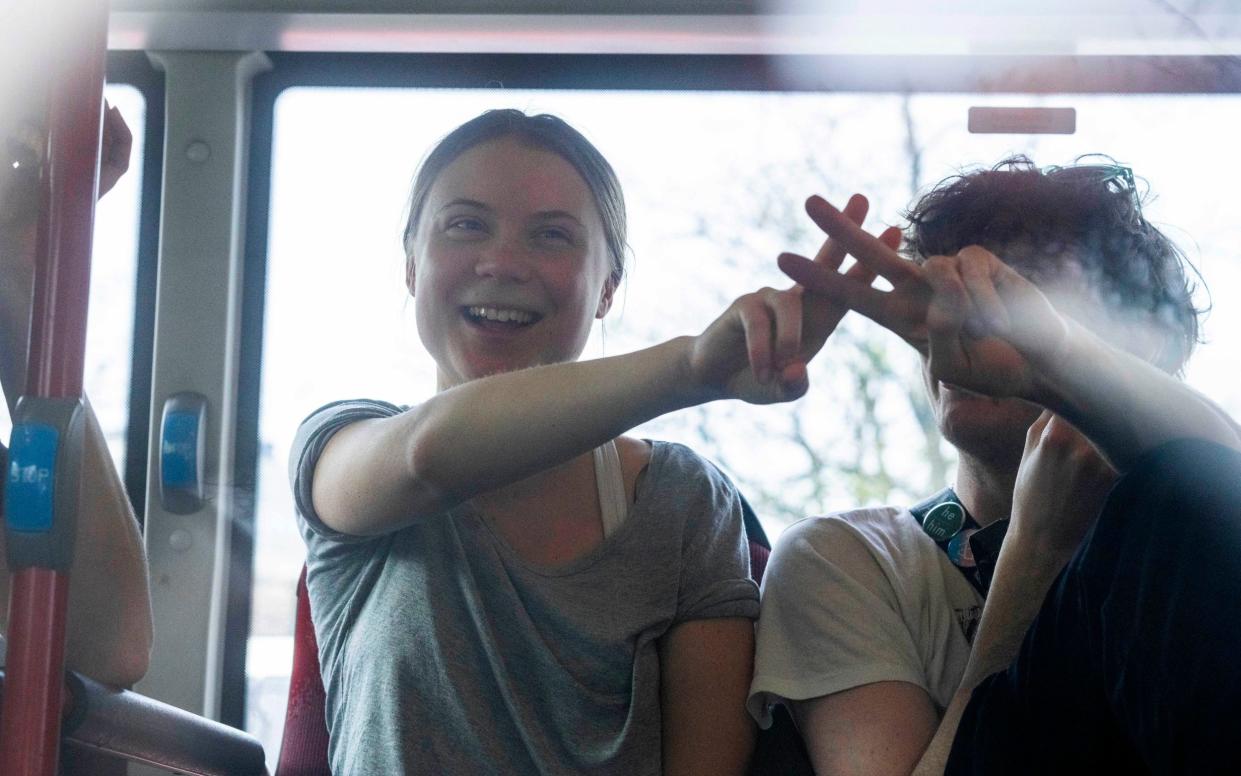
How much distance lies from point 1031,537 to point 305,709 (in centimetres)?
78

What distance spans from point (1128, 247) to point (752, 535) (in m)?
0.52

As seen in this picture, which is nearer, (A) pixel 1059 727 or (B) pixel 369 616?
(A) pixel 1059 727

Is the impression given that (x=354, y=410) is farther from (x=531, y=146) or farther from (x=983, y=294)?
(x=983, y=294)

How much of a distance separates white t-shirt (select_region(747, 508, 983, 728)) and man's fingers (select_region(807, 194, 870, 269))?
Result: 0.38 metres

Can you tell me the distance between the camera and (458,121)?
64.5 inches

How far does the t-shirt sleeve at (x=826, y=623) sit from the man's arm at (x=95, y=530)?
23.3 inches

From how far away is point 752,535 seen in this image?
1.48m

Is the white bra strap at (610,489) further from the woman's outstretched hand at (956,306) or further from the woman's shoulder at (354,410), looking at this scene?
the woman's outstretched hand at (956,306)

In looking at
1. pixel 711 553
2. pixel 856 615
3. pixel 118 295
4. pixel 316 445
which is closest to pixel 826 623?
pixel 856 615

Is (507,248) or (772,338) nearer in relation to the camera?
(772,338)

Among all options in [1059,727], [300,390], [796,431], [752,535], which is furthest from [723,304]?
[1059,727]

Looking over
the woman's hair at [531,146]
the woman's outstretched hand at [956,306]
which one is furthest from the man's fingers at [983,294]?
the woman's hair at [531,146]

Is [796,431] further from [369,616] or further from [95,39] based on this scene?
[95,39]

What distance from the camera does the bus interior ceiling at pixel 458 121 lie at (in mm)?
→ 1503
